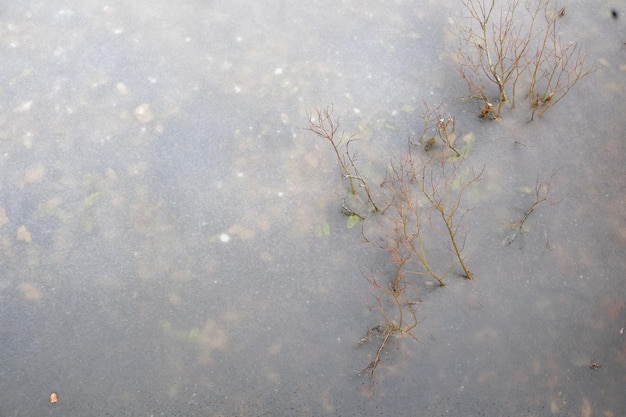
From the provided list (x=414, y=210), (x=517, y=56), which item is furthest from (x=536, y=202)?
(x=517, y=56)

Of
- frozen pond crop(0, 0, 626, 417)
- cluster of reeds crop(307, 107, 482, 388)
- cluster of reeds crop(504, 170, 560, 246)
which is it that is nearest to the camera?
frozen pond crop(0, 0, 626, 417)

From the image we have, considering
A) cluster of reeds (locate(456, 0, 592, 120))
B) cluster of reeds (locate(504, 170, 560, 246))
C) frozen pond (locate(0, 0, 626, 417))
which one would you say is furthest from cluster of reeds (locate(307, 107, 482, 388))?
cluster of reeds (locate(456, 0, 592, 120))

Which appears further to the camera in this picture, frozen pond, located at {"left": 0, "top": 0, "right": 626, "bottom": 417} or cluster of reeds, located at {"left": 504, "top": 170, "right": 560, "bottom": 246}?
cluster of reeds, located at {"left": 504, "top": 170, "right": 560, "bottom": 246}

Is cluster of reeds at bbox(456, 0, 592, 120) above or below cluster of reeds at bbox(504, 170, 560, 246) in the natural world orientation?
above

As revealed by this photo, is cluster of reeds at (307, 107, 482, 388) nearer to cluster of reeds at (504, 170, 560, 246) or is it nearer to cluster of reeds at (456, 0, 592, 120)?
cluster of reeds at (504, 170, 560, 246)

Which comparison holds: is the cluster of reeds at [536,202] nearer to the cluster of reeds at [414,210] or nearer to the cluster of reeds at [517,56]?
the cluster of reeds at [414,210]

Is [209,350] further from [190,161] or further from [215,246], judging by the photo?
[190,161]

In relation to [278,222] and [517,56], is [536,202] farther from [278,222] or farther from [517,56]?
[278,222]
